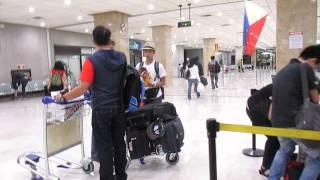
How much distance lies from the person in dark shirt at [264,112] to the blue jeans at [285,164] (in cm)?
39

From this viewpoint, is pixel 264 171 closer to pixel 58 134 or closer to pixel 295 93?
pixel 295 93

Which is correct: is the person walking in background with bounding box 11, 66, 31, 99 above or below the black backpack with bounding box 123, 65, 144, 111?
below

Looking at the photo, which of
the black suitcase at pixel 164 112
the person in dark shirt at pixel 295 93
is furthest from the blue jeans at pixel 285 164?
the black suitcase at pixel 164 112

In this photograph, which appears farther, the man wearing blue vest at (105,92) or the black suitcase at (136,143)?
the black suitcase at (136,143)

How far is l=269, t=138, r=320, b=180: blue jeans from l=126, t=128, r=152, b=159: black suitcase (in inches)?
53.9

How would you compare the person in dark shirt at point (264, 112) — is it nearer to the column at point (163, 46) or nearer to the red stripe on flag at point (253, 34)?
the red stripe on flag at point (253, 34)

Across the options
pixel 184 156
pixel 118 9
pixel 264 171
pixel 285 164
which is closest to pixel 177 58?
pixel 118 9

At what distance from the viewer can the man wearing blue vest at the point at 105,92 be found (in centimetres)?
246

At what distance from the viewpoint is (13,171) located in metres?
3.69

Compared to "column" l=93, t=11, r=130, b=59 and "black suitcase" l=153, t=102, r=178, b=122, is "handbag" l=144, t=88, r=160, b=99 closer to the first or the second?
"black suitcase" l=153, t=102, r=178, b=122

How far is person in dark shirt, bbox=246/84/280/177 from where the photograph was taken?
2.88 meters

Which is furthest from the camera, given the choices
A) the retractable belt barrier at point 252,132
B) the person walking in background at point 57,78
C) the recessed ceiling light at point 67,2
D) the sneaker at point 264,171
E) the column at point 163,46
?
the column at point 163,46

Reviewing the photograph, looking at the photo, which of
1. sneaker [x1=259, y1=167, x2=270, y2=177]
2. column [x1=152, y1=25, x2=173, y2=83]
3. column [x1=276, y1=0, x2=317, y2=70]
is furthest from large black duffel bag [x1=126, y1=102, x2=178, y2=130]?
column [x1=152, y1=25, x2=173, y2=83]

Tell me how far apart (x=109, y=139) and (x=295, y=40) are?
750cm
